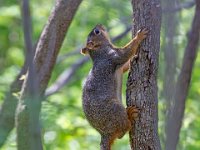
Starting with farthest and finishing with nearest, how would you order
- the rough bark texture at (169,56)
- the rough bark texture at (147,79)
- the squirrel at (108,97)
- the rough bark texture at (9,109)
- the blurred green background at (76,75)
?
the blurred green background at (76,75), the rough bark texture at (9,109), the squirrel at (108,97), the rough bark texture at (147,79), the rough bark texture at (169,56)

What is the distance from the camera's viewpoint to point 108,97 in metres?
3.58

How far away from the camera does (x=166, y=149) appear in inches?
99.3

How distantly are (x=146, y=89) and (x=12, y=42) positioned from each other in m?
5.73

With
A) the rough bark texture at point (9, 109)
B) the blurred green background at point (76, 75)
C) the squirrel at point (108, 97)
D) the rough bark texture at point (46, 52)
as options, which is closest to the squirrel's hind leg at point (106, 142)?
the squirrel at point (108, 97)

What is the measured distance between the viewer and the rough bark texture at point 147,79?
3180 mm

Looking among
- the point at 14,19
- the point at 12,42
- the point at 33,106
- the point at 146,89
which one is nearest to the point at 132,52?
the point at 146,89

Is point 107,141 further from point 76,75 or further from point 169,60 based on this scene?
point 76,75

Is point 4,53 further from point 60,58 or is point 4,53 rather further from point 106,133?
point 106,133

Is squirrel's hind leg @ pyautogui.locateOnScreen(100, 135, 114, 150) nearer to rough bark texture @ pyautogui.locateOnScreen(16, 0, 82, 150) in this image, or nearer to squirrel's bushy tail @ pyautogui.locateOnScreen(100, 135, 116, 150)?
squirrel's bushy tail @ pyautogui.locateOnScreen(100, 135, 116, 150)

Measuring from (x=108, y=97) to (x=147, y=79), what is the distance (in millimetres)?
444

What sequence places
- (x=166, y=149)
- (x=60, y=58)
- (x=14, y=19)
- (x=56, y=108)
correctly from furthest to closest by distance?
(x=14, y=19) → (x=60, y=58) → (x=56, y=108) → (x=166, y=149)

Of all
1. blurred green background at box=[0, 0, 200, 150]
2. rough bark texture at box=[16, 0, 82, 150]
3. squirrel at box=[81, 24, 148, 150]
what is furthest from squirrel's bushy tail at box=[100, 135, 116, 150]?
rough bark texture at box=[16, 0, 82, 150]

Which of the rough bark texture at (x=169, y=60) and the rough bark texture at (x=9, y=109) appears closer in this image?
the rough bark texture at (x=169, y=60)

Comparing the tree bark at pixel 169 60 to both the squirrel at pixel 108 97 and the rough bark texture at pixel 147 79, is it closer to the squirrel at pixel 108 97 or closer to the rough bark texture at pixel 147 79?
the rough bark texture at pixel 147 79
